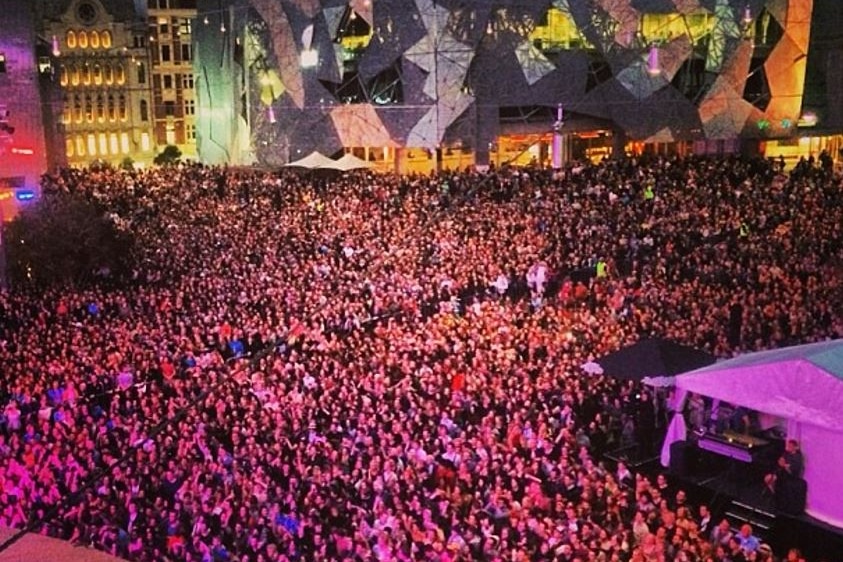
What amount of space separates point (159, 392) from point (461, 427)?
550 cm

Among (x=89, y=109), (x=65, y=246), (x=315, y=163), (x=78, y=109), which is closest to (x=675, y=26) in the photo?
(x=315, y=163)

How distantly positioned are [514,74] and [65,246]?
2130 centimetres

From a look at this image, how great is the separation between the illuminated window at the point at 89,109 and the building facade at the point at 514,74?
67.1 feet

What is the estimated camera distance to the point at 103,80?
63.0m

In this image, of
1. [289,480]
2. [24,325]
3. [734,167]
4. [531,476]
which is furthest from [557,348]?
[734,167]

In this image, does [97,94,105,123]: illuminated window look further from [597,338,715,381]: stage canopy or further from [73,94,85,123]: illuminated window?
[597,338,715,381]: stage canopy

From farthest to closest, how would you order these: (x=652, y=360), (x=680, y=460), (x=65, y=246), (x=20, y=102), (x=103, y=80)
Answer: (x=103, y=80) < (x=20, y=102) < (x=65, y=246) < (x=652, y=360) < (x=680, y=460)

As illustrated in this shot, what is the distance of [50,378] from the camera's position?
16.9m

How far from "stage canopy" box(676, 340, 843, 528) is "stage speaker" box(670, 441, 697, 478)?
2.83ft

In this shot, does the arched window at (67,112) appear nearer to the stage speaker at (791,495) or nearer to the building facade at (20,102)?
the building facade at (20,102)

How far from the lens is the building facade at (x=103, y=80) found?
6116cm

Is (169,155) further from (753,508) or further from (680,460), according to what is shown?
(753,508)

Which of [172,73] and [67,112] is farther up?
[172,73]

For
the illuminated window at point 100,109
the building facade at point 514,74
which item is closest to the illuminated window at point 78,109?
the illuminated window at point 100,109
